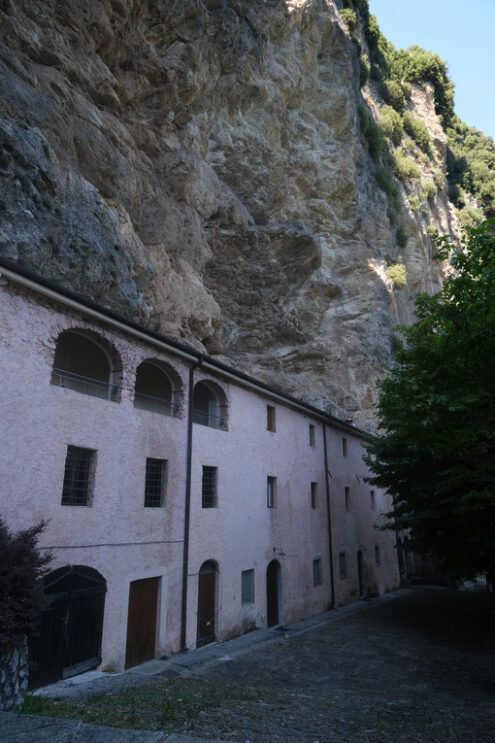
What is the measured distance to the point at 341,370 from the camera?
1214 inches

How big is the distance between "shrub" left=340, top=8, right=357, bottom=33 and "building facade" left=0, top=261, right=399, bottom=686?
35767 mm

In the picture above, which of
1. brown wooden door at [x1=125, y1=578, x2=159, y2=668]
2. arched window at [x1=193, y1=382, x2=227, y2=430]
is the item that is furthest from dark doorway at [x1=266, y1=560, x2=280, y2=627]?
brown wooden door at [x1=125, y1=578, x2=159, y2=668]

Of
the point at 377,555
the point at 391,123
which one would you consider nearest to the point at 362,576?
the point at 377,555

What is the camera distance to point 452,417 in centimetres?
1062

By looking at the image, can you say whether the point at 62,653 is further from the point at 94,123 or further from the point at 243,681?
the point at 94,123

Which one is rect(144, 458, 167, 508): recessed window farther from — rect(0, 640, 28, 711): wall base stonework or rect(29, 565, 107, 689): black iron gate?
rect(0, 640, 28, 711): wall base stonework

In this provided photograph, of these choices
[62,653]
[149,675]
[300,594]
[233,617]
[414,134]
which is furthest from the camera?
[414,134]

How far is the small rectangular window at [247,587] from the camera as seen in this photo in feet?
51.5

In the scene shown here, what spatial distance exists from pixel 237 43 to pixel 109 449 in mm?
24776

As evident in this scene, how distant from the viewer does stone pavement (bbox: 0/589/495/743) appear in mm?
6969

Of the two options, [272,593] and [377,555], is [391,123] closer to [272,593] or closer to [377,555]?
[377,555]

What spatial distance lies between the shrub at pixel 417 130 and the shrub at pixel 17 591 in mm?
57360

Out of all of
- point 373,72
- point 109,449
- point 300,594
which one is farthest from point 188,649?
point 373,72

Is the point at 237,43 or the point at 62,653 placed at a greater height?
the point at 237,43
